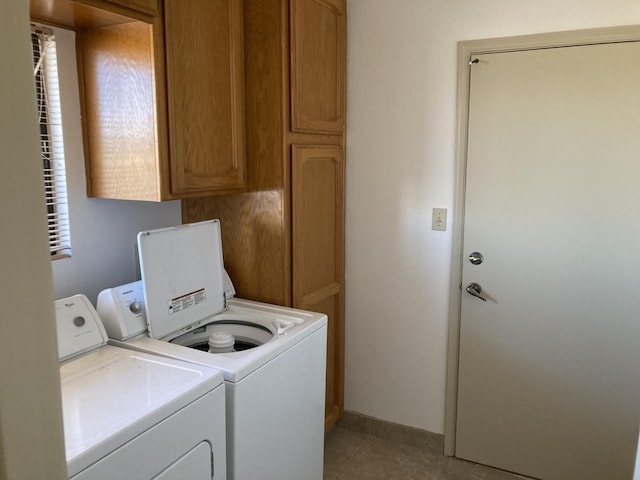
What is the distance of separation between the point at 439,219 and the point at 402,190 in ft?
0.79

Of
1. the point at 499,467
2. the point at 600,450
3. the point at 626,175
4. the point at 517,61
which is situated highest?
the point at 517,61

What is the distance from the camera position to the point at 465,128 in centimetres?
242

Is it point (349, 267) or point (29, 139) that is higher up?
point (29, 139)

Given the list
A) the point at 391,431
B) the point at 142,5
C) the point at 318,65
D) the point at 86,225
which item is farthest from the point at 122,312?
the point at 391,431

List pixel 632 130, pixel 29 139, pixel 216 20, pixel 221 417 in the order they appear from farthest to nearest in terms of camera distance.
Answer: pixel 632 130
pixel 216 20
pixel 221 417
pixel 29 139

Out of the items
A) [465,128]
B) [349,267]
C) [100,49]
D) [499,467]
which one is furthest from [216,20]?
[499,467]

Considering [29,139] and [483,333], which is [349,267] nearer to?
[483,333]

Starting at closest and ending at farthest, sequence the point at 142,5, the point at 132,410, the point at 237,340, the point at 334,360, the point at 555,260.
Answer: the point at 132,410 < the point at 142,5 < the point at 237,340 < the point at 555,260 < the point at 334,360

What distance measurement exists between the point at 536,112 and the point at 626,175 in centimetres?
46

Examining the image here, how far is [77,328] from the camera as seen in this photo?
5.55ft

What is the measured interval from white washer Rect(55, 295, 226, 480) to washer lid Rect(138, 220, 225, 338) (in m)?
0.21

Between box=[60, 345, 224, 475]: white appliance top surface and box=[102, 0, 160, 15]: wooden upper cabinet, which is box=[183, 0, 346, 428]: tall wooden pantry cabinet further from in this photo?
box=[60, 345, 224, 475]: white appliance top surface

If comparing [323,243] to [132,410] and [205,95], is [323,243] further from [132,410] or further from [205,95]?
[132,410]

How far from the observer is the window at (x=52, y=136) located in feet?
5.97
